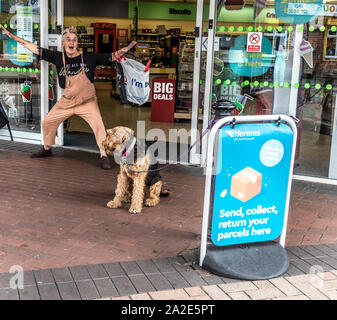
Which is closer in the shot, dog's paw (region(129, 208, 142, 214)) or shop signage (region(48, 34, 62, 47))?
dog's paw (region(129, 208, 142, 214))

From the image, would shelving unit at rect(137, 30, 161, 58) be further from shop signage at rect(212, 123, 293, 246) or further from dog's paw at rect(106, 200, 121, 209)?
shop signage at rect(212, 123, 293, 246)

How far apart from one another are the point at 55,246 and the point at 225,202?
159 cm

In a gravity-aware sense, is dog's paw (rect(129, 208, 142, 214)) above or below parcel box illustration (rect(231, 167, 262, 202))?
below

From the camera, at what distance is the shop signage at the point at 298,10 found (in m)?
6.74

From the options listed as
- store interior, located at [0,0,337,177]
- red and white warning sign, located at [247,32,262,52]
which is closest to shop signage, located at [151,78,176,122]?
store interior, located at [0,0,337,177]

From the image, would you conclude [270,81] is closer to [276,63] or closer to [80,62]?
[276,63]

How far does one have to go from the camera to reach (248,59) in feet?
23.2

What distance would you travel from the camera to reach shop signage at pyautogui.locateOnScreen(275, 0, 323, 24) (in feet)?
22.1

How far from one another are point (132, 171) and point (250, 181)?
1647 mm

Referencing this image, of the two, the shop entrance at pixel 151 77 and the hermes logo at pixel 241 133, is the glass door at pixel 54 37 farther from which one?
the hermes logo at pixel 241 133

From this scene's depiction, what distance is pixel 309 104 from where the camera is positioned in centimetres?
709

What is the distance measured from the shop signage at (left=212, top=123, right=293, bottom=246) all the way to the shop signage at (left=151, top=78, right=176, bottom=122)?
23.7 feet

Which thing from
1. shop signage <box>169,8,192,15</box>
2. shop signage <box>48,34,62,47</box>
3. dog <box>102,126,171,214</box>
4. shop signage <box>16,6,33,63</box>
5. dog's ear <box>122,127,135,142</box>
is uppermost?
shop signage <box>169,8,192,15</box>

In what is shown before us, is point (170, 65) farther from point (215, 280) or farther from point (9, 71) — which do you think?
point (215, 280)
